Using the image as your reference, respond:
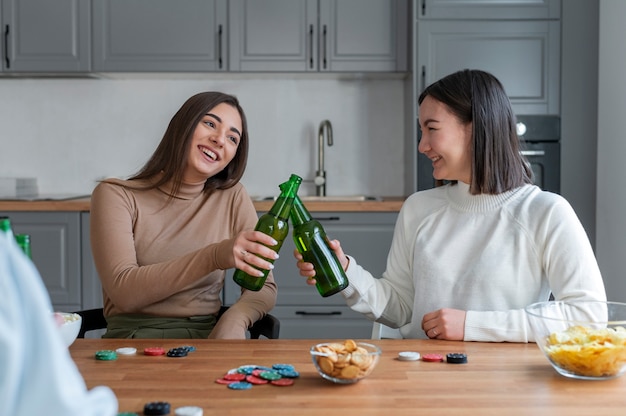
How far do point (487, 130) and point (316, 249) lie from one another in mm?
531

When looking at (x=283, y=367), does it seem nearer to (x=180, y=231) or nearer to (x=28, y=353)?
(x=28, y=353)

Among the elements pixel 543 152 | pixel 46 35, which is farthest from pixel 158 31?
pixel 543 152

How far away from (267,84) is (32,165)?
1346mm

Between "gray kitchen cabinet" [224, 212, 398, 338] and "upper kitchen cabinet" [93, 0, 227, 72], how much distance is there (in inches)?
39.2

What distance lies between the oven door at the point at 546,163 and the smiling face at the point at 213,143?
2.01 m

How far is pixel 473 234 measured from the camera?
1882 mm

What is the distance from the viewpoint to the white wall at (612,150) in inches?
141

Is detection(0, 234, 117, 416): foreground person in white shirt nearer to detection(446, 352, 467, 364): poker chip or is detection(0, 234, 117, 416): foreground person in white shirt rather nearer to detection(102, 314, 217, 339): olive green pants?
detection(446, 352, 467, 364): poker chip

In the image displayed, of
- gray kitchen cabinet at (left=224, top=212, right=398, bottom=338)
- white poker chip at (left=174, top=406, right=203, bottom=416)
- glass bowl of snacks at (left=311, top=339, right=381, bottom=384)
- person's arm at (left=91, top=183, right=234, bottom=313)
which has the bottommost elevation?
gray kitchen cabinet at (left=224, top=212, right=398, bottom=338)

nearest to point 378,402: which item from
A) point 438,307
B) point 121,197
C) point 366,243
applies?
point 438,307

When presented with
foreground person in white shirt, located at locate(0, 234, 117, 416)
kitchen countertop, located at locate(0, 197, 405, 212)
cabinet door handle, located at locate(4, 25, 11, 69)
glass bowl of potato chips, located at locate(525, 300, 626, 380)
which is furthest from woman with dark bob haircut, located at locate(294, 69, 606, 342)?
cabinet door handle, located at locate(4, 25, 11, 69)

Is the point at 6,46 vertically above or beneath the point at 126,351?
above

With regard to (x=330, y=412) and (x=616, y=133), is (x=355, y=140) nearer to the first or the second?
(x=616, y=133)

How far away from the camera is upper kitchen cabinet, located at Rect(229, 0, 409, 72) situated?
392 centimetres
